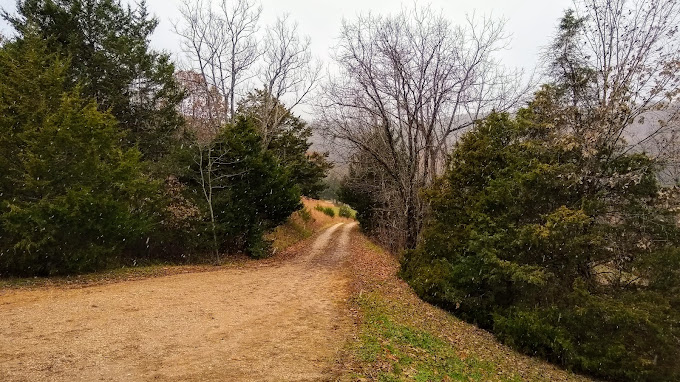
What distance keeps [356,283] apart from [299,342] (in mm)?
5797

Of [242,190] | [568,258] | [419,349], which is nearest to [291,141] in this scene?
[242,190]

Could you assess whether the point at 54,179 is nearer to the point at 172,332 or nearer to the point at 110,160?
the point at 110,160

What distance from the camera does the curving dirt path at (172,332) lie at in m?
5.32

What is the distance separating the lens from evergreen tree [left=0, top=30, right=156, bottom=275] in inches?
398

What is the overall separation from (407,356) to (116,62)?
59.6 feet

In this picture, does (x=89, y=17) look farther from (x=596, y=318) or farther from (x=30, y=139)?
(x=596, y=318)

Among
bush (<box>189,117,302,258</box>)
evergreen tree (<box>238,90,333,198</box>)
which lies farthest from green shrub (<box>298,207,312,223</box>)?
bush (<box>189,117,302,258</box>)

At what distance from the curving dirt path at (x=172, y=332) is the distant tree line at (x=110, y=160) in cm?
204

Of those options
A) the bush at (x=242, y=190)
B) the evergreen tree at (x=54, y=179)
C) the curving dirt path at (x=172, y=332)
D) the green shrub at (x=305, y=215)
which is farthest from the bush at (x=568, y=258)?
the green shrub at (x=305, y=215)

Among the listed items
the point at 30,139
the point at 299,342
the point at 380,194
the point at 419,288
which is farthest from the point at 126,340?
the point at 380,194

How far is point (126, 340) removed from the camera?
6340 millimetres

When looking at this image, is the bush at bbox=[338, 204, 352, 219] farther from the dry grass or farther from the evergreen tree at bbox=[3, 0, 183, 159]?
the dry grass

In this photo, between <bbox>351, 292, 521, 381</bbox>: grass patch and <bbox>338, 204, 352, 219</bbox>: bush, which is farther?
<bbox>338, 204, 352, 219</bbox>: bush

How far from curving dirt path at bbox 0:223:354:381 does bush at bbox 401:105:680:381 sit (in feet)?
14.1
